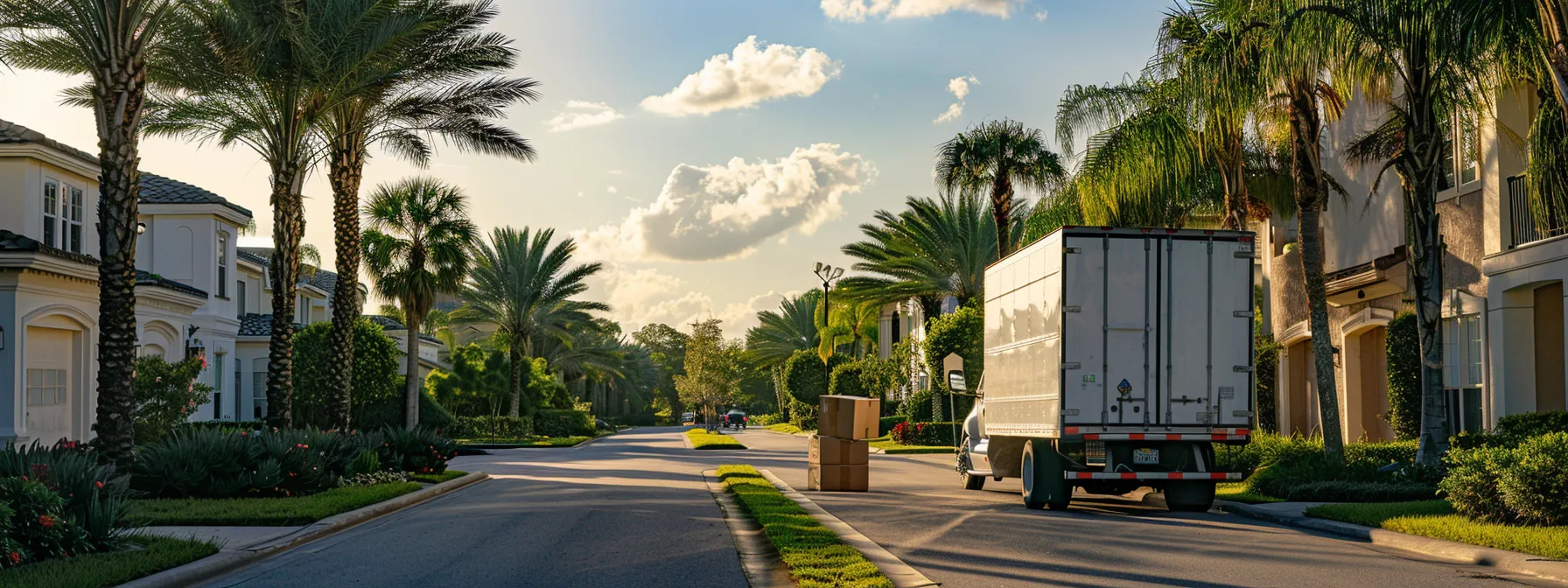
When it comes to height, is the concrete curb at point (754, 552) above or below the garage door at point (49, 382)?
below

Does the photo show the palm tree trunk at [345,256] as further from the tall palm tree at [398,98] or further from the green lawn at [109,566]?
the green lawn at [109,566]

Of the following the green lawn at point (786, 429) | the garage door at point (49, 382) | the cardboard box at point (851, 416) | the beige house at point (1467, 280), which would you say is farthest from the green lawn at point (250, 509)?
the green lawn at point (786, 429)

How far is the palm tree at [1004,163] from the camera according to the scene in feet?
114

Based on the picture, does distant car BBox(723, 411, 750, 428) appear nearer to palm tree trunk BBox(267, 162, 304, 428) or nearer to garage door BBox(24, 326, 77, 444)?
garage door BBox(24, 326, 77, 444)

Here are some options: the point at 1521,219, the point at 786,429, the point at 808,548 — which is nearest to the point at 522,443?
the point at 786,429

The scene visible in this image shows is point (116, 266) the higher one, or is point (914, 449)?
point (116, 266)

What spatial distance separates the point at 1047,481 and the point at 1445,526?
5248mm

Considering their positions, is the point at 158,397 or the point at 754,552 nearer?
the point at 754,552

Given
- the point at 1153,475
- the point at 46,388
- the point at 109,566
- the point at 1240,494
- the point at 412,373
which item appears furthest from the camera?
the point at 412,373

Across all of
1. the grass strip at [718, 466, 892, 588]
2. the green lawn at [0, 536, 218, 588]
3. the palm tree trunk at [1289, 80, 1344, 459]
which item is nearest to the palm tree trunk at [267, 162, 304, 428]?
the grass strip at [718, 466, 892, 588]

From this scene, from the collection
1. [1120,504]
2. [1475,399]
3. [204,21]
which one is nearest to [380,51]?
[204,21]

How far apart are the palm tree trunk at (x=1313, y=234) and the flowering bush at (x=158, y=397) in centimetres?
1962

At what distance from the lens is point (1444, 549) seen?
11656 mm

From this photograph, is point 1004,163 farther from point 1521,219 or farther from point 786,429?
point 786,429
